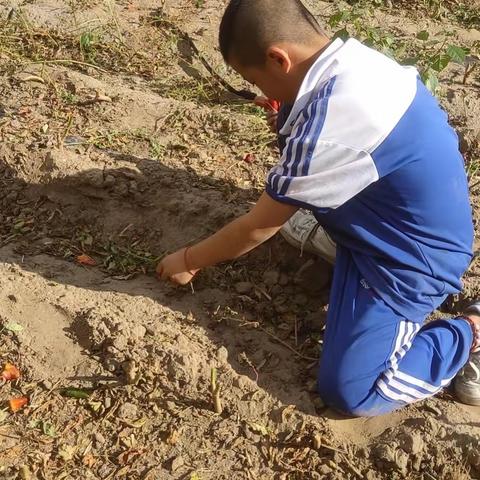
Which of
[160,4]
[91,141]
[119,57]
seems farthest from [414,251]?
[160,4]

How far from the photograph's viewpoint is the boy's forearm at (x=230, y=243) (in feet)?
7.11

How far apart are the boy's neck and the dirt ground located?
0.75 meters

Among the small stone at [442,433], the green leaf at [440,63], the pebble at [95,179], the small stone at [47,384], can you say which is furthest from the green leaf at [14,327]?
the green leaf at [440,63]

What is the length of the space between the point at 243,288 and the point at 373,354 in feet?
1.65

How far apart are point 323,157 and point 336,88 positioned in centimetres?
18

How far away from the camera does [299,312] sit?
8.17ft

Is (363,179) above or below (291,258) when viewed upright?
above

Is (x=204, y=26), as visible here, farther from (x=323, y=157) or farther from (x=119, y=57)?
(x=323, y=157)

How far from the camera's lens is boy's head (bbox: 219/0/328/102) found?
6.42 feet

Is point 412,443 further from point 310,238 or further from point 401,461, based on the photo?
point 310,238

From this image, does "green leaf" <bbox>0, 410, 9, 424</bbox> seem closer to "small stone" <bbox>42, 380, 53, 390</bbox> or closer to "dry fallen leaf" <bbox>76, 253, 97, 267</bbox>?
"small stone" <bbox>42, 380, 53, 390</bbox>

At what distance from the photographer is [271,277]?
2.54 m

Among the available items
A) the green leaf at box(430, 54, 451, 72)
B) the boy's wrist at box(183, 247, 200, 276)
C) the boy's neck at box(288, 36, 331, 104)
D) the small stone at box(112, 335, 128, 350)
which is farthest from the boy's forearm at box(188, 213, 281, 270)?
the green leaf at box(430, 54, 451, 72)

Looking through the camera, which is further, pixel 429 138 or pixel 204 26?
pixel 204 26
